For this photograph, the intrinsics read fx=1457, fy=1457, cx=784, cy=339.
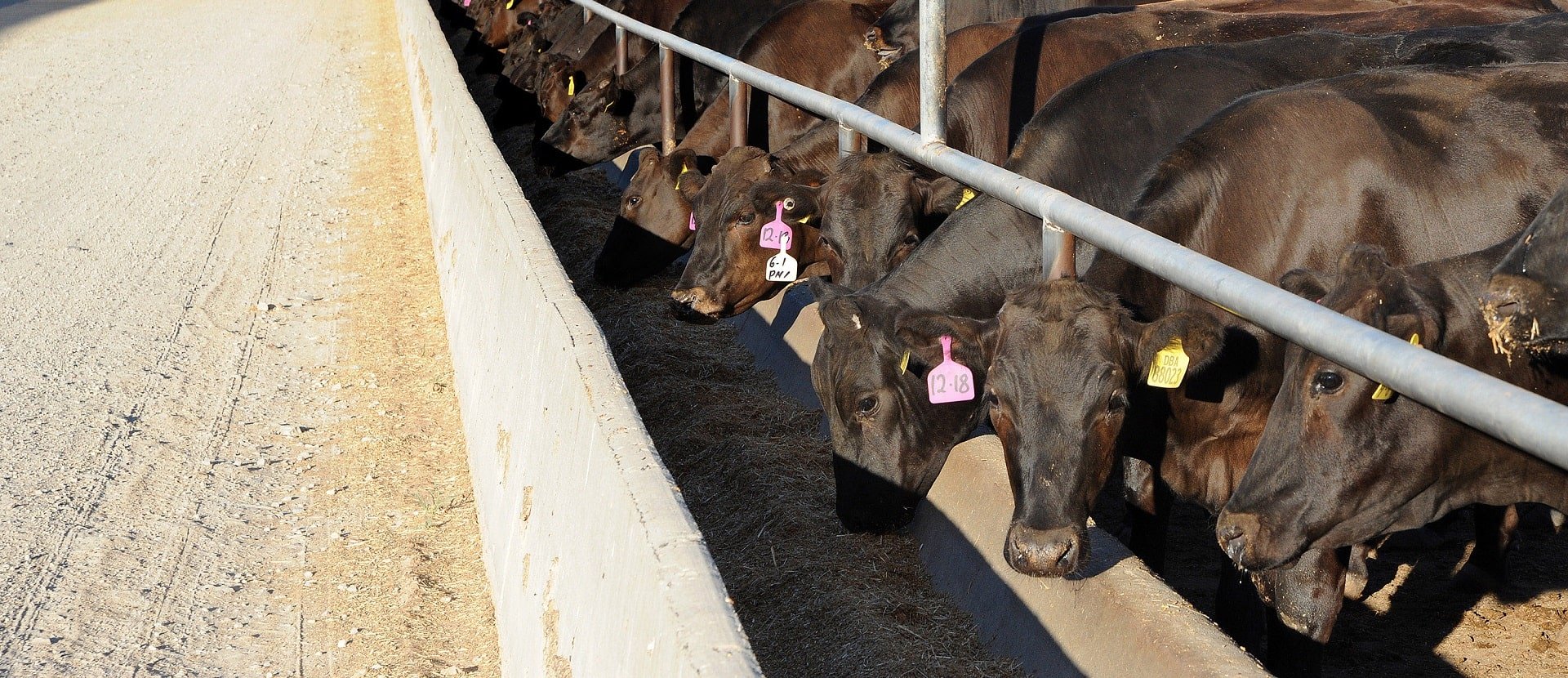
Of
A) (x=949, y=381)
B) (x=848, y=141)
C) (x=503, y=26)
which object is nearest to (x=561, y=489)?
(x=949, y=381)

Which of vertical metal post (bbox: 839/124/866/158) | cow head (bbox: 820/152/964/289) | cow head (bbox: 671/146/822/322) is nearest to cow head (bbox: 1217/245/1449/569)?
cow head (bbox: 820/152/964/289)

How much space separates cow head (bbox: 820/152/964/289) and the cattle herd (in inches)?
0.5

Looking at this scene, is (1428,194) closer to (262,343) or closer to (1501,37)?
(1501,37)

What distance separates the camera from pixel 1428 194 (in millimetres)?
4738

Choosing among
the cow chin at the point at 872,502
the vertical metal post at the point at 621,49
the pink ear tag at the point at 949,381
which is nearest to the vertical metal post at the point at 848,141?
the cow chin at the point at 872,502

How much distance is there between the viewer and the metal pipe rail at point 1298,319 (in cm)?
224

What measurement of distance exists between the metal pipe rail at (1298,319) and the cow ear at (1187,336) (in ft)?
→ 1.22

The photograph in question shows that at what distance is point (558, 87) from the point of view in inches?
503

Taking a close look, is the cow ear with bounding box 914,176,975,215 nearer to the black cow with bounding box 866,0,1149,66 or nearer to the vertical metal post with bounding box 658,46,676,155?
the black cow with bounding box 866,0,1149,66

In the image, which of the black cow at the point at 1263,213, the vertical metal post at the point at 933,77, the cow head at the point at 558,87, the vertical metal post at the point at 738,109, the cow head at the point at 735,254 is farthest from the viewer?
the cow head at the point at 558,87

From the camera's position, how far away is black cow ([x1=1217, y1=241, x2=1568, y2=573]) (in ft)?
12.2

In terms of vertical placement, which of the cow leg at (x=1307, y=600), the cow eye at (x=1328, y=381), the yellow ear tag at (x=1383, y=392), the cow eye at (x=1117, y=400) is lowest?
the cow leg at (x=1307, y=600)

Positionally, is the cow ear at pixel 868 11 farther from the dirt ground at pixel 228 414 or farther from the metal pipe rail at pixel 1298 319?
the metal pipe rail at pixel 1298 319

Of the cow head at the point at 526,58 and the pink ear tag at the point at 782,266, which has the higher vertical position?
the pink ear tag at the point at 782,266
